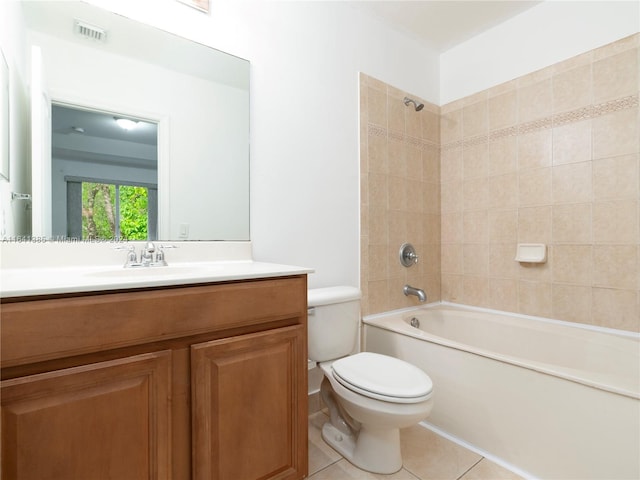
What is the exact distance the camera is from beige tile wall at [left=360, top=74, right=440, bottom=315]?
82.3 inches

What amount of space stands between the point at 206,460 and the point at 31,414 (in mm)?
480

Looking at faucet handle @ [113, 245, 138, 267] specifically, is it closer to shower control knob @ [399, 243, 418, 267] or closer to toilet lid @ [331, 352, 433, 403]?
toilet lid @ [331, 352, 433, 403]

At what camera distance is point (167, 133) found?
1467 millimetres

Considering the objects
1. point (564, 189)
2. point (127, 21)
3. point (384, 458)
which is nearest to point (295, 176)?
point (127, 21)

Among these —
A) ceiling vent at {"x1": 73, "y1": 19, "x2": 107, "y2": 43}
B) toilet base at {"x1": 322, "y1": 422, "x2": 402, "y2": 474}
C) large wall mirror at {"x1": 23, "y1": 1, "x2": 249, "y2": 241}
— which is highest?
ceiling vent at {"x1": 73, "y1": 19, "x2": 107, "y2": 43}

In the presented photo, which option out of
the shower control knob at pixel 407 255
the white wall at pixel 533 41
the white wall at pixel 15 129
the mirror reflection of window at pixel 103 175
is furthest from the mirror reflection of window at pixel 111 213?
the white wall at pixel 533 41

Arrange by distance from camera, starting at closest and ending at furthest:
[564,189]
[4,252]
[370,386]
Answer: [4,252], [370,386], [564,189]

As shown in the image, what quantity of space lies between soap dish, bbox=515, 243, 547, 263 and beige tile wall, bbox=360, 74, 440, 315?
0.58 metres

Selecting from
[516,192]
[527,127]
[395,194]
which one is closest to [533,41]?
[527,127]

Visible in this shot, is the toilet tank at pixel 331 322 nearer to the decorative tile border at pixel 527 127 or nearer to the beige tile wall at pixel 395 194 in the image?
the beige tile wall at pixel 395 194

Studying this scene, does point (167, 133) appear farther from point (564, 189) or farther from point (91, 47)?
point (564, 189)

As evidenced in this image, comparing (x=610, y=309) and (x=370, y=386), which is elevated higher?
(x=610, y=309)

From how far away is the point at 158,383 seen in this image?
3.05 feet

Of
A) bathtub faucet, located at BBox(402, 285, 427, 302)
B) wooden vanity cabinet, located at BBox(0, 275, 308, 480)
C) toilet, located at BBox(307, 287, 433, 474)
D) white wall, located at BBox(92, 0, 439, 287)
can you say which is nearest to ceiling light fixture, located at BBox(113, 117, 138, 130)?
white wall, located at BBox(92, 0, 439, 287)
